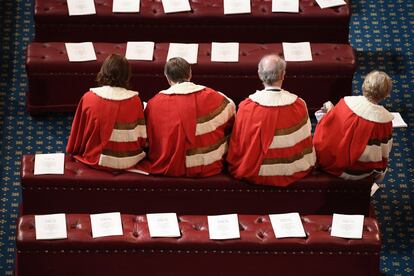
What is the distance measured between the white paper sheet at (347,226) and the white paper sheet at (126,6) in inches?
112

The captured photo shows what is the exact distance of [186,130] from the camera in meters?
7.61

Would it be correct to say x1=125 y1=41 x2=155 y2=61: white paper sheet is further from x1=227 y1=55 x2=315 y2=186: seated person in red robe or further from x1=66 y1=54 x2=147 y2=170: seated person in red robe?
x1=227 y1=55 x2=315 y2=186: seated person in red robe

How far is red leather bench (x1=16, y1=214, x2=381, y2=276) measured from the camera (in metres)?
7.11

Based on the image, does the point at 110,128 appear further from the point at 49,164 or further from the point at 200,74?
the point at 200,74

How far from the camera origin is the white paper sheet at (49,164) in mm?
7631

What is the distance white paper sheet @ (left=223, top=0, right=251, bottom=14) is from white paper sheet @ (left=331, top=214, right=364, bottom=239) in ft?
8.26

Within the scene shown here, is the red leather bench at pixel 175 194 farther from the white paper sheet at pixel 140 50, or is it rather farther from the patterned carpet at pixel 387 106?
the white paper sheet at pixel 140 50

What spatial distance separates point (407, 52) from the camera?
32.2ft

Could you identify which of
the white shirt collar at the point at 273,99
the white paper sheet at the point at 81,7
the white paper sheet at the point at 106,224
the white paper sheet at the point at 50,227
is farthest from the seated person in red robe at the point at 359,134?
the white paper sheet at the point at 81,7

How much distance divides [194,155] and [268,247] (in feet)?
3.01

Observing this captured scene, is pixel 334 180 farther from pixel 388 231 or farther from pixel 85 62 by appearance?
pixel 85 62

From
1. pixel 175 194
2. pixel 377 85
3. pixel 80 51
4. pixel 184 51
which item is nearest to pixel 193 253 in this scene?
pixel 175 194

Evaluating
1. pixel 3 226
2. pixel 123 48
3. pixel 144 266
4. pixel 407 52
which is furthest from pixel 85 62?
pixel 407 52

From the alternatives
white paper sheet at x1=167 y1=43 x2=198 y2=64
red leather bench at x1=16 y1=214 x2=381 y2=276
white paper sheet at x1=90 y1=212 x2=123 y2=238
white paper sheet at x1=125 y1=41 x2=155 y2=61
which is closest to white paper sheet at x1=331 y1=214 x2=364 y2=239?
red leather bench at x1=16 y1=214 x2=381 y2=276
